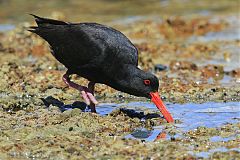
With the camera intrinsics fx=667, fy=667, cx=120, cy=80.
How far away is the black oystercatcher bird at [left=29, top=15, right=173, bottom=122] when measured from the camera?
26.1 ft

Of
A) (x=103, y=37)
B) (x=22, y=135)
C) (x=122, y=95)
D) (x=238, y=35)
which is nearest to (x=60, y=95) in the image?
(x=122, y=95)

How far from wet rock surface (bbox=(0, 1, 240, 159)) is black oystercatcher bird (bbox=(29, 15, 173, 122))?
1.13ft

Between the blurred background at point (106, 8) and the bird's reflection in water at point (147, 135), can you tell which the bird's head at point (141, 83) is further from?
the blurred background at point (106, 8)

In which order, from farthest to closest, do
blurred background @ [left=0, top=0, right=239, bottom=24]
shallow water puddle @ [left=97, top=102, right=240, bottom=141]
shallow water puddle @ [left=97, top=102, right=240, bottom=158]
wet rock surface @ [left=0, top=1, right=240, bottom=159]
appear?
1. blurred background @ [left=0, top=0, right=239, bottom=24]
2. shallow water puddle @ [left=97, top=102, right=240, bottom=141]
3. shallow water puddle @ [left=97, top=102, right=240, bottom=158]
4. wet rock surface @ [left=0, top=1, right=240, bottom=159]

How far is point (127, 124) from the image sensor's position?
7758 mm

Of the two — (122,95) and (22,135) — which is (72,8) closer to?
(122,95)

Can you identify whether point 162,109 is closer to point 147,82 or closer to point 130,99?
point 147,82

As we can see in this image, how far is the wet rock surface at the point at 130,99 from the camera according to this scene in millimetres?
6602

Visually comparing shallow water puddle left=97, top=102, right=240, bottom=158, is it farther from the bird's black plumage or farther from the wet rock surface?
the bird's black plumage

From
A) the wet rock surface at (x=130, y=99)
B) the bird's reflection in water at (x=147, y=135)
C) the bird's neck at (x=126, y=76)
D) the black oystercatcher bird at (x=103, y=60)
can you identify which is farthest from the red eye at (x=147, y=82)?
the bird's reflection in water at (x=147, y=135)

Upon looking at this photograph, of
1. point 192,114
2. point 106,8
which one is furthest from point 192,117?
point 106,8

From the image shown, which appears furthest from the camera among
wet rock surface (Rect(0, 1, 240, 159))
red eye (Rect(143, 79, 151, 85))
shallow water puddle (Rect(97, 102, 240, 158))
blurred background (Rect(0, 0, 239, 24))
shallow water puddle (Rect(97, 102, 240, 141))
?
blurred background (Rect(0, 0, 239, 24))

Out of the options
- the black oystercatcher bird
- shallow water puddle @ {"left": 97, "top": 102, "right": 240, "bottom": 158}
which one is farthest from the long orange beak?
shallow water puddle @ {"left": 97, "top": 102, "right": 240, "bottom": 158}

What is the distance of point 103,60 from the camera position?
316 inches
